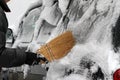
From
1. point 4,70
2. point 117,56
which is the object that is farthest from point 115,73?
point 4,70

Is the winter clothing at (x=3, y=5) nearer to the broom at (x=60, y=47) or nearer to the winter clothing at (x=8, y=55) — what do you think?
the winter clothing at (x=8, y=55)

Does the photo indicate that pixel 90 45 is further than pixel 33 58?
No

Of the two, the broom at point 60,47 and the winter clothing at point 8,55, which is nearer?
the broom at point 60,47

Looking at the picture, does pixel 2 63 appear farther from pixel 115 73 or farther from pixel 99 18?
pixel 115 73

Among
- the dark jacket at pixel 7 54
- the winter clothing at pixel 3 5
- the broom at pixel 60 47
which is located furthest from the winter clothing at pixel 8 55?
the broom at pixel 60 47

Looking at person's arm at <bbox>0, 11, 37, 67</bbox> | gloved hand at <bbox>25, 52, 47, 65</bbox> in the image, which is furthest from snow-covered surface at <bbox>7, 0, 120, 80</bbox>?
person's arm at <bbox>0, 11, 37, 67</bbox>

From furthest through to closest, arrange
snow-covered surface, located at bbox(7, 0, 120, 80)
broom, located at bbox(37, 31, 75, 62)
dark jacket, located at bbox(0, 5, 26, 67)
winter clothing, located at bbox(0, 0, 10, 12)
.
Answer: winter clothing, located at bbox(0, 0, 10, 12)
dark jacket, located at bbox(0, 5, 26, 67)
broom, located at bbox(37, 31, 75, 62)
snow-covered surface, located at bbox(7, 0, 120, 80)

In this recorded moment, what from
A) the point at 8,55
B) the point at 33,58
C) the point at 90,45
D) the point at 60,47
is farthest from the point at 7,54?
the point at 90,45

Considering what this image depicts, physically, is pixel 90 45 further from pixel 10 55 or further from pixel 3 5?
pixel 3 5

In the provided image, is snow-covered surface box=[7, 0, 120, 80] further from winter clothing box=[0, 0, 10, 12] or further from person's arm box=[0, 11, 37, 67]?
winter clothing box=[0, 0, 10, 12]

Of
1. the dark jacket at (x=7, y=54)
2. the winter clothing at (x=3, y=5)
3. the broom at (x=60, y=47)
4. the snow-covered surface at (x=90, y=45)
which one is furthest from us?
the winter clothing at (x=3, y=5)

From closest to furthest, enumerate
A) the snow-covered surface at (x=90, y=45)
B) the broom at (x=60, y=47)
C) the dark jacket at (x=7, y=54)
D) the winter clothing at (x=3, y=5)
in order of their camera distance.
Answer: the snow-covered surface at (x=90, y=45) < the broom at (x=60, y=47) < the dark jacket at (x=7, y=54) < the winter clothing at (x=3, y=5)

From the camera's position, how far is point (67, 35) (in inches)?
173

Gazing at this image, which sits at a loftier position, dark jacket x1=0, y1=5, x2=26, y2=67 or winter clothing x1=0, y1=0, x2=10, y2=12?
winter clothing x1=0, y1=0, x2=10, y2=12
